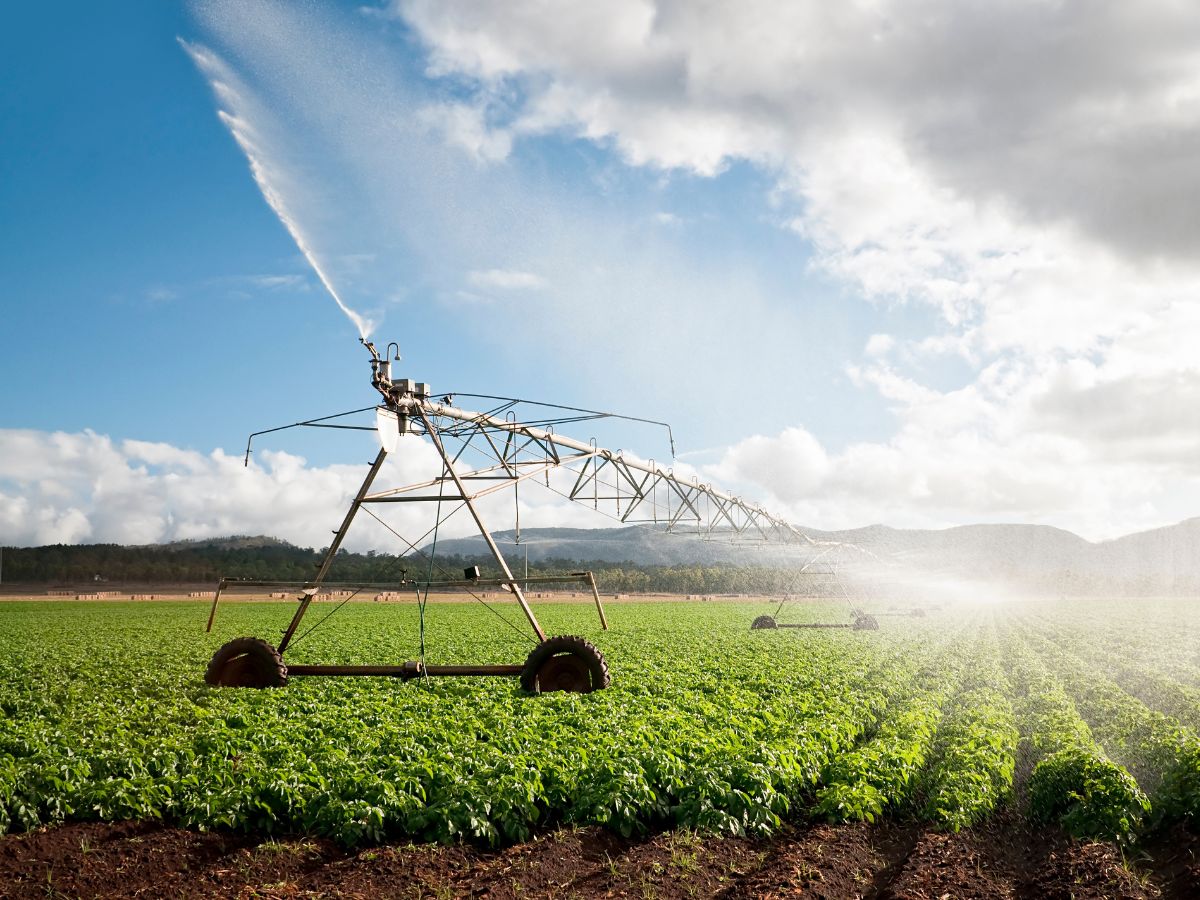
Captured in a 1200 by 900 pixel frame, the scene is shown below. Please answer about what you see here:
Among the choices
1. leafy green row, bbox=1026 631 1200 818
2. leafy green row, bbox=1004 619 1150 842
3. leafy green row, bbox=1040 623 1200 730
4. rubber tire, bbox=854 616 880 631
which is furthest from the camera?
rubber tire, bbox=854 616 880 631

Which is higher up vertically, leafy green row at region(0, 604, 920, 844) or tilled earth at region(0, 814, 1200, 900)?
leafy green row at region(0, 604, 920, 844)

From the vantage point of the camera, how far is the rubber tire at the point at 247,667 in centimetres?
1672

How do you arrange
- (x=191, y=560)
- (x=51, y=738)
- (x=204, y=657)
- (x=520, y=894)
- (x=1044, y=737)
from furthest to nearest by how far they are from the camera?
(x=191, y=560) → (x=204, y=657) → (x=1044, y=737) → (x=51, y=738) → (x=520, y=894)

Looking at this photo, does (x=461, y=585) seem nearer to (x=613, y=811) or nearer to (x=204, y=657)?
(x=613, y=811)

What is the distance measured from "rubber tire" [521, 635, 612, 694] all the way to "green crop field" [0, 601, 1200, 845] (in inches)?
10.5

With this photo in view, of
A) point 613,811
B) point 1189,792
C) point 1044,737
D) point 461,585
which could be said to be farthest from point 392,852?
point 1044,737

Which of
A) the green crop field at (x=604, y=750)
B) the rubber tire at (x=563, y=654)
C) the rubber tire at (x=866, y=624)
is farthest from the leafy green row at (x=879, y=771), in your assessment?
the rubber tire at (x=866, y=624)

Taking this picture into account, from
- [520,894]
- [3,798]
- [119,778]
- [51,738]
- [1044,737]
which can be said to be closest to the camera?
[520,894]

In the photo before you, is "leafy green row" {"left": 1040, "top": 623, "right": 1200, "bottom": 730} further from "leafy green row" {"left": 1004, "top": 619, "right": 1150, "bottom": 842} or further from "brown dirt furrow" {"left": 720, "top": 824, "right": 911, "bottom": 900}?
"brown dirt furrow" {"left": 720, "top": 824, "right": 911, "bottom": 900}

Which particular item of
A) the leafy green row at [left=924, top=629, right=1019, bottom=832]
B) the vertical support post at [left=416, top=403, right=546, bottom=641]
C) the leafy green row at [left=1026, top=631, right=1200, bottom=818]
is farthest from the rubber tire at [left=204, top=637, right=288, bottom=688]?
the leafy green row at [left=1026, top=631, right=1200, bottom=818]

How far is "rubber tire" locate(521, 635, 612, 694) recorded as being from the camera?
16094 mm

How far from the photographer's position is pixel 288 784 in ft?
31.3

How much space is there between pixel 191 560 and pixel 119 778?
13426cm

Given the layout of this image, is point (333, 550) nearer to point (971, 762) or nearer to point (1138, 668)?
point (971, 762)
